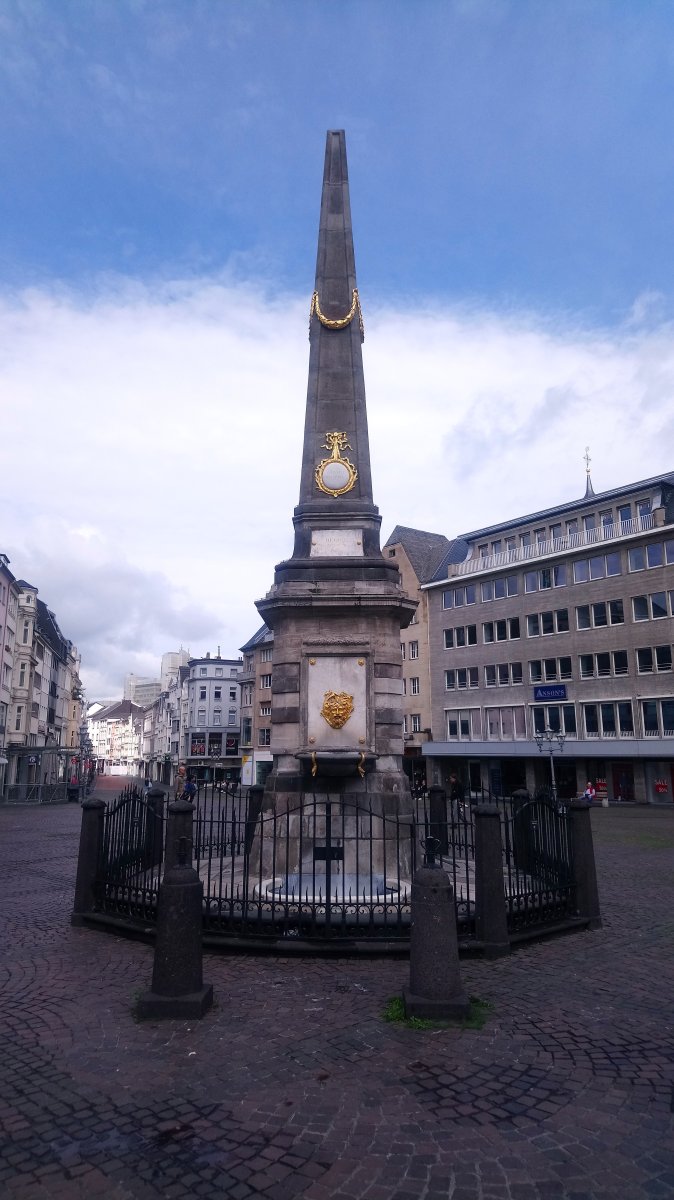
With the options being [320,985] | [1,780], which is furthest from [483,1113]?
[1,780]

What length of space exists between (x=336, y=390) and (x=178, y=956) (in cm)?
1065

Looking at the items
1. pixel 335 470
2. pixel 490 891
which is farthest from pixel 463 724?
pixel 490 891

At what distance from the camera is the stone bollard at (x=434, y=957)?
257 inches

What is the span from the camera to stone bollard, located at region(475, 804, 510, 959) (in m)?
8.73

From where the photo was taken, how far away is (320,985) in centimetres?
752

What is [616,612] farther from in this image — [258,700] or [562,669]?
[258,700]

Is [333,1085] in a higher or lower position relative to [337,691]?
lower

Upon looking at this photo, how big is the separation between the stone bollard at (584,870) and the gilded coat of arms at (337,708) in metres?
3.79

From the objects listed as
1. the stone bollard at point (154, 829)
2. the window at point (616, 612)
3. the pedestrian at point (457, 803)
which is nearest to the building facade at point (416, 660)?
the window at point (616, 612)

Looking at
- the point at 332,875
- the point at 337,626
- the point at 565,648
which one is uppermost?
the point at 565,648

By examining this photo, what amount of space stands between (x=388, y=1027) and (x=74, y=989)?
321 cm

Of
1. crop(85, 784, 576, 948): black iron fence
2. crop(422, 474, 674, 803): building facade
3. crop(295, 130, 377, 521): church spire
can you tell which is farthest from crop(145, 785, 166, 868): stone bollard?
crop(422, 474, 674, 803): building facade

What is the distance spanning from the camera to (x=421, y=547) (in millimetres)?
60688

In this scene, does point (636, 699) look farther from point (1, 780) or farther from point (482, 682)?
point (1, 780)
